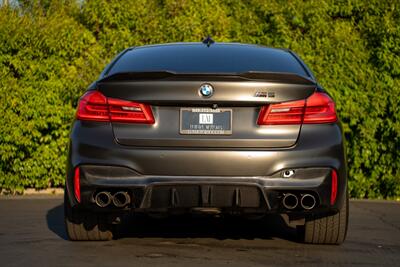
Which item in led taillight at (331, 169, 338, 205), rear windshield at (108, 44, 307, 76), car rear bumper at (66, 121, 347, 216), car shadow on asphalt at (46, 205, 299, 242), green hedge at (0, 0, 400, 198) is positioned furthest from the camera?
green hedge at (0, 0, 400, 198)

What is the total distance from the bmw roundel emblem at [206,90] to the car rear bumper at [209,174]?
38cm

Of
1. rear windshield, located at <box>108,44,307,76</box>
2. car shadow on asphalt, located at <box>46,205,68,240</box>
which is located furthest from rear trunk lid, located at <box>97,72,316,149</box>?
car shadow on asphalt, located at <box>46,205,68,240</box>

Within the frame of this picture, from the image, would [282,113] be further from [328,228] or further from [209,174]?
[328,228]

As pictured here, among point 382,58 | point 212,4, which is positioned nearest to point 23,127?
point 212,4

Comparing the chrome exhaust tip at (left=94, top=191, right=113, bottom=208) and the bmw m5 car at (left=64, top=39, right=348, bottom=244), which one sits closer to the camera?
the bmw m5 car at (left=64, top=39, right=348, bottom=244)

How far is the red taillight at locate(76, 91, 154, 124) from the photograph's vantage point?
6.32 meters

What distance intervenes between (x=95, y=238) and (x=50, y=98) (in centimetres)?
499

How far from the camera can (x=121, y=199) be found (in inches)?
249

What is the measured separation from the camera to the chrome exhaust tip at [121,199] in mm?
6297

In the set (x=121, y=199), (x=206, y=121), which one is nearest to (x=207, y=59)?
(x=206, y=121)

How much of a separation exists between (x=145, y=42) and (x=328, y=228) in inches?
251

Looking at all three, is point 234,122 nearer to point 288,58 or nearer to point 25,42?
point 288,58

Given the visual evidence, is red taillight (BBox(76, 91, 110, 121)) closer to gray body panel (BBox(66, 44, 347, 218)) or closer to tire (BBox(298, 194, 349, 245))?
gray body panel (BBox(66, 44, 347, 218))

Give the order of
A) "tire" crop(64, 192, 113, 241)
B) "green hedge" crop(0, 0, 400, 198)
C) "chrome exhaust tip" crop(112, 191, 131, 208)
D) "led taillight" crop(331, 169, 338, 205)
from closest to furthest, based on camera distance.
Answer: "chrome exhaust tip" crop(112, 191, 131, 208) < "led taillight" crop(331, 169, 338, 205) < "tire" crop(64, 192, 113, 241) < "green hedge" crop(0, 0, 400, 198)
